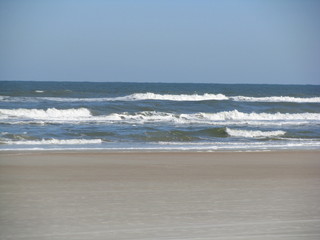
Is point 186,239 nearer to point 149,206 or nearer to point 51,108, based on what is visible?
point 149,206

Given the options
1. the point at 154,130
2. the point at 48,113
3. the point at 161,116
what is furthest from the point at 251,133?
the point at 48,113

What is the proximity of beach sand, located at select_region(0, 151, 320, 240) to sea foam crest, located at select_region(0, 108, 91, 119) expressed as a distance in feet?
49.8

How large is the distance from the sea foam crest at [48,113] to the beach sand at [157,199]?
1519cm

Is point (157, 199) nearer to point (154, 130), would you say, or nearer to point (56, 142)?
point (56, 142)

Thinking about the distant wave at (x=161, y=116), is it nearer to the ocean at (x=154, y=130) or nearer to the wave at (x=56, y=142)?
the ocean at (x=154, y=130)

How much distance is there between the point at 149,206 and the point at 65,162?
4.42 metres

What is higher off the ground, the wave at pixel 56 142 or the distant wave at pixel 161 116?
the distant wave at pixel 161 116

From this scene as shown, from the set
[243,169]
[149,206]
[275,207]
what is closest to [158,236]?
[149,206]

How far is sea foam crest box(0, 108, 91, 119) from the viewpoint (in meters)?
25.1

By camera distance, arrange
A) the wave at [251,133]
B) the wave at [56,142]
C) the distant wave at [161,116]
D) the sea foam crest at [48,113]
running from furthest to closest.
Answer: the sea foam crest at [48,113] → the distant wave at [161,116] → the wave at [251,133] → the wave at [56,142]

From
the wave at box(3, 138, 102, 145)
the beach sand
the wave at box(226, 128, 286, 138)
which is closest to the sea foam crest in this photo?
the wave at box(226, 128, 286, 138)

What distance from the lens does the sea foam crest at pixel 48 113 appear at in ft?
82.4

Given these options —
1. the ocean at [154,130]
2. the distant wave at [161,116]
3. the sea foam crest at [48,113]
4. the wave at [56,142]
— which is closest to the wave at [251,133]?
the ocean at [154,130]

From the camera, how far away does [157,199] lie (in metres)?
6.12
